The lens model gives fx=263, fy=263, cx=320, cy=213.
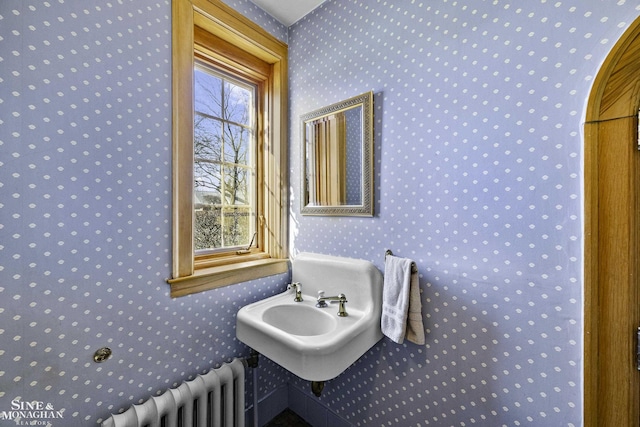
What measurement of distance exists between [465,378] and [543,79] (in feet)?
3.62

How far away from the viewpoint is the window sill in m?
1.20

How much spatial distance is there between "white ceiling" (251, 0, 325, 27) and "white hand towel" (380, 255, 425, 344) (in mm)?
1471

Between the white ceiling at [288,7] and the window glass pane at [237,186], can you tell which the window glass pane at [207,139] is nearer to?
the window glass pane at [237,186]

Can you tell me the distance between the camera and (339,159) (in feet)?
4.63

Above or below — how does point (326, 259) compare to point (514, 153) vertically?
below

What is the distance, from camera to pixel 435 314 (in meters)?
1.10

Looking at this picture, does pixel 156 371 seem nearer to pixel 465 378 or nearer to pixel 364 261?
pixel 364 261

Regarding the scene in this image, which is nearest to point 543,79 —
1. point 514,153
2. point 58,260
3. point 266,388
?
point 514,153

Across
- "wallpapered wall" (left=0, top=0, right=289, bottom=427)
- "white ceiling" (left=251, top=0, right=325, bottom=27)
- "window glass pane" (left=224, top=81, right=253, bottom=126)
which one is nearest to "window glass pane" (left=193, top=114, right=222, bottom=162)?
"window glass pane" (left=224, top=81, right=253, bottom=126)

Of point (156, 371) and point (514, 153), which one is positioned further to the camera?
point (156, 371)

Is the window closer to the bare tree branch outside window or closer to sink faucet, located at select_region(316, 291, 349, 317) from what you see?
the bare tree branch outside window

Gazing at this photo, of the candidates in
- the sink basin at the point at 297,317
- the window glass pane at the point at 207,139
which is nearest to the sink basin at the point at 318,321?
the sink basin at the point at 297,317

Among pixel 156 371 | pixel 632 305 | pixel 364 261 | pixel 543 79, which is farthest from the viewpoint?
pixel 364 261

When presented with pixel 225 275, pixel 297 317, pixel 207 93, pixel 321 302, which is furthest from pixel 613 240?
pixel 207 93
